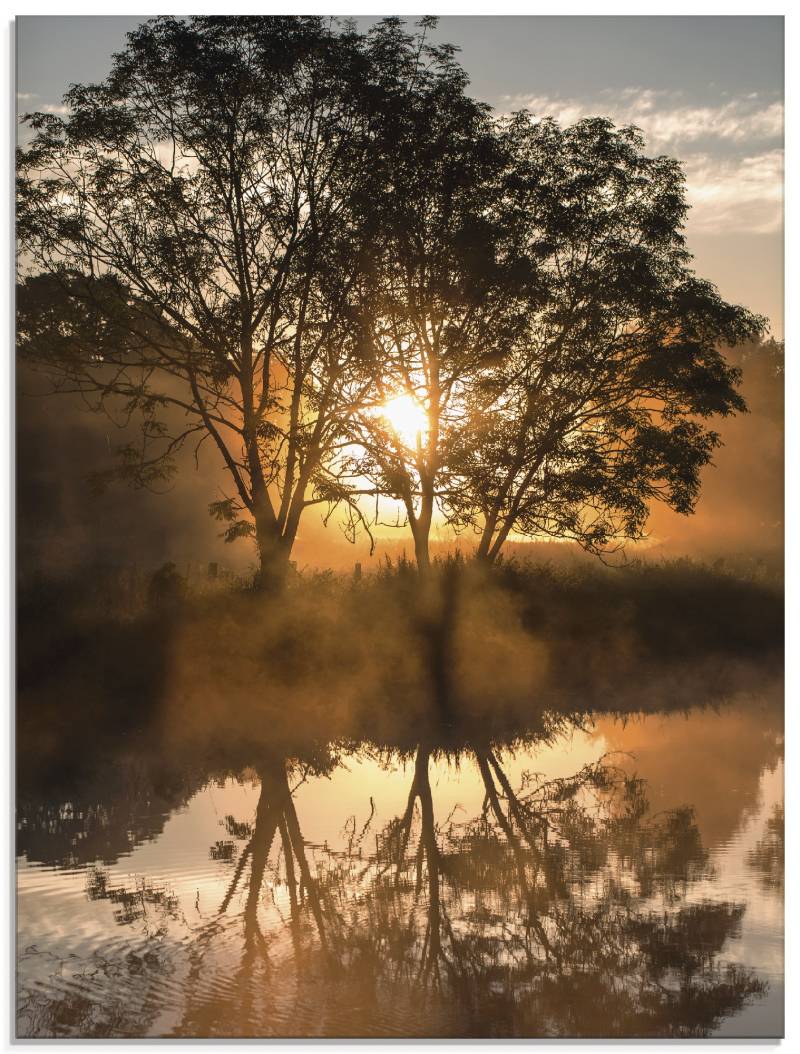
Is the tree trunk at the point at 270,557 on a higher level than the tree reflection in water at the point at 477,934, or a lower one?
higher

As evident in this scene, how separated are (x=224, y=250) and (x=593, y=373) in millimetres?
6392

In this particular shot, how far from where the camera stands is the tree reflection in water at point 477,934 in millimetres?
5859

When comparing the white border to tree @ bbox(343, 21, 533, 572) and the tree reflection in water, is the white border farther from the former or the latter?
tree @ bbox(343, 21, 533, 572)

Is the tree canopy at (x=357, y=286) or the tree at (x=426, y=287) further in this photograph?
the tree at (x=426, y=287)

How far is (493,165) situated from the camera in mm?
15727

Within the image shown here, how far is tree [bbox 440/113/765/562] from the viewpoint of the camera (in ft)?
52.3

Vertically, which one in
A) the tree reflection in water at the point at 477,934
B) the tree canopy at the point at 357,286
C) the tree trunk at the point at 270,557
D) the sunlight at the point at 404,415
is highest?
the tree canopy at the point at 357,286

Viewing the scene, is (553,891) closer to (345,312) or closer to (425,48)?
(425,48)

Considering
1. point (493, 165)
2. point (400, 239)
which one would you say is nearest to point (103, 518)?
point (400, 239)

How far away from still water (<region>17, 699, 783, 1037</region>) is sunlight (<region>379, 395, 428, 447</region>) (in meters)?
5.53

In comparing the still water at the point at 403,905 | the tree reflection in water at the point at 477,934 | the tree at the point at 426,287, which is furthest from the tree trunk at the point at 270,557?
the tree reflection in water at the point at 477,934

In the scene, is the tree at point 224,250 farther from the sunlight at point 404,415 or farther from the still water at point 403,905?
the still water at point 403,905

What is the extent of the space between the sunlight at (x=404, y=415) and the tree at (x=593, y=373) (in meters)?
0.75

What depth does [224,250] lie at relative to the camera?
1415cm
